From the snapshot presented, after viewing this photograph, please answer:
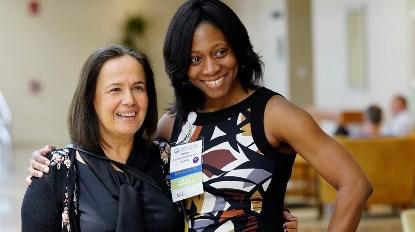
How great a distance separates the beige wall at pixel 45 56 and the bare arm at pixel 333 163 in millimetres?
17845

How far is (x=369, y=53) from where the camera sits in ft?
48.6

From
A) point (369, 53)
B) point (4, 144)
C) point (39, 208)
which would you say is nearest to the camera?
point (39, 208)

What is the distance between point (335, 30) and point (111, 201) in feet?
46.5

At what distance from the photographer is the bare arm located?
2656mm

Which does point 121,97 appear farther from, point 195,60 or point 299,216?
point 299,216

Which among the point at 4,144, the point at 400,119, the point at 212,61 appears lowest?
the point at 212,61

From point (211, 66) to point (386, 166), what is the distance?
697 centimetres

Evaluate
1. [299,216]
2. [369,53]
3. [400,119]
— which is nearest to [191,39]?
[299,216]

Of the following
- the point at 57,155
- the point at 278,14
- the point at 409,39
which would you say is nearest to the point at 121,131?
the point at 57,155

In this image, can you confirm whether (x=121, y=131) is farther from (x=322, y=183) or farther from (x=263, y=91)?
(x=322, y=183)

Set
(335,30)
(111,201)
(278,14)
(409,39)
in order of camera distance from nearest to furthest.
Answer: (111,201) < (409,39) < (335,30) < (278,14)

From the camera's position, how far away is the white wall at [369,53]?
1344cm

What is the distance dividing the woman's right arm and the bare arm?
0.66 meters

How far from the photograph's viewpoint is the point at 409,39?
12.9 metres
